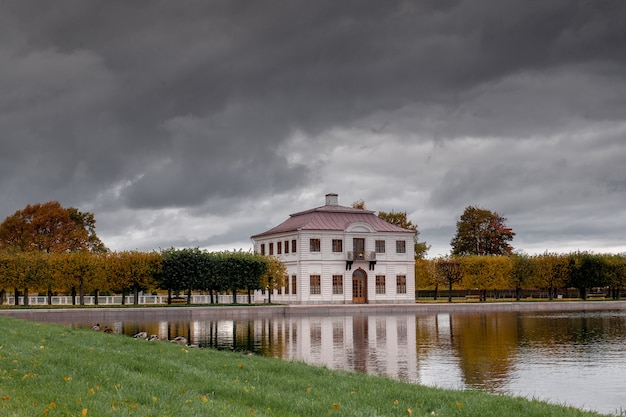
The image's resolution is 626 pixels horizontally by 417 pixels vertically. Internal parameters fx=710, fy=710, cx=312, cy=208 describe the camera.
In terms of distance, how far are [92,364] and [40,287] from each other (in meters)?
48.7

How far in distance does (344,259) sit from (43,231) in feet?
111

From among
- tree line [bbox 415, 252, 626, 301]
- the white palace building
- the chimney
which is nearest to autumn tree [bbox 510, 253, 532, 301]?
tree line [bbox 415, 252, 626, 301]

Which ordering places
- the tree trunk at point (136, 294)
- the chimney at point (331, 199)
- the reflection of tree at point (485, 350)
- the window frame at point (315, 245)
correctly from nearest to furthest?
the reflection of tree at point (485, 350) < the tree trunk at point (136, 294) < the window frame at point (315, 245) < the chimney at point (331, 199)

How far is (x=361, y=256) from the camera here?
2702 inches

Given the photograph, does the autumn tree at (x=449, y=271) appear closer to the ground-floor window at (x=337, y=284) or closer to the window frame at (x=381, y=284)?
the window frame at (x=381, y=284)

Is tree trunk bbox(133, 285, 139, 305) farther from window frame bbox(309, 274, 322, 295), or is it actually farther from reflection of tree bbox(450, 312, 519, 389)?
reflection of tree bbox(450, 312, 519, 389)

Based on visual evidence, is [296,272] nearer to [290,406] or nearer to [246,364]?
[246,364]

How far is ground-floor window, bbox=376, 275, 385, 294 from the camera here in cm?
6956

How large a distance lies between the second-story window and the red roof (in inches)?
49.9

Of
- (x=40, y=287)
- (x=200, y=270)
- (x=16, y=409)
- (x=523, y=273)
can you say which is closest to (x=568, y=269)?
(x=523, y=273)

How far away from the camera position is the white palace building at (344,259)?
67.6 m

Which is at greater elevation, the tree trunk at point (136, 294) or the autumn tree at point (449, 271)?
the autumn tree at point (449, 271)

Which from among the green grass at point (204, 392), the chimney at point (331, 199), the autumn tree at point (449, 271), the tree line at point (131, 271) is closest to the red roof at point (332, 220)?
the chimney at point (331, 199)

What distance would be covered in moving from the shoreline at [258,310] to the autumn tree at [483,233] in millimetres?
35803
